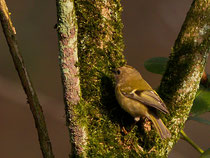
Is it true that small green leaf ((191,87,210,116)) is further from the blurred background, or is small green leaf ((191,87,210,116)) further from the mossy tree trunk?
the blurred background

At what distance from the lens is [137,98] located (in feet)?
8.20

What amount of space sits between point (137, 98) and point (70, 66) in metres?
0.83

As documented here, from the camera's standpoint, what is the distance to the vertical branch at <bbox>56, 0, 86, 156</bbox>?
178 cm

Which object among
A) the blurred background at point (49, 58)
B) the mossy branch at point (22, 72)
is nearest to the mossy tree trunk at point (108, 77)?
the mossy branch at point (22, 72)

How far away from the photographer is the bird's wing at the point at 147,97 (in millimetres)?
2176

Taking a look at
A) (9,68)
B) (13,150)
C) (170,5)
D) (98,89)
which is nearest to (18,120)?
(13,150)

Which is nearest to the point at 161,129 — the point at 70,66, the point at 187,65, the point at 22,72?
the point at 187,65

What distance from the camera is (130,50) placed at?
6145 millimetres

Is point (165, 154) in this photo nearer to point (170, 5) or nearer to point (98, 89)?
point (98, 89)

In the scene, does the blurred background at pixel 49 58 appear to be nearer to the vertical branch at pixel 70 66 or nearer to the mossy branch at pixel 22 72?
the mossy branch at pixel 22 72

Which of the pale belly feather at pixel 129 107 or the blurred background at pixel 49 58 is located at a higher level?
the pale belly feather at pixel 129 107

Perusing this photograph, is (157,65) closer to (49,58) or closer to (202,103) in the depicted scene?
(202,103)

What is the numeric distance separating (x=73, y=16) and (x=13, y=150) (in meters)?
4.84

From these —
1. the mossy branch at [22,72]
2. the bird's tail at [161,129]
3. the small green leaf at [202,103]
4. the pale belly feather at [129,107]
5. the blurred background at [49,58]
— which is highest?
the mossy branch at [22,72]
